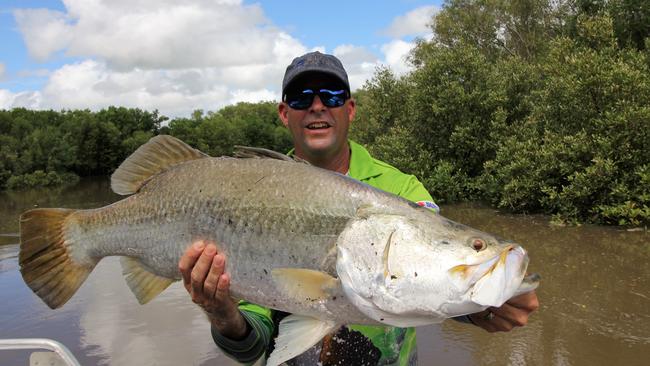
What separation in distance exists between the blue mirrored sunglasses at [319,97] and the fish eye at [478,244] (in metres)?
1.49

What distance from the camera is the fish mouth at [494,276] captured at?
2.01 metres

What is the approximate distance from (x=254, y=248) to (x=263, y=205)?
22 cm

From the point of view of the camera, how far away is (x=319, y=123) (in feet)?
10.8

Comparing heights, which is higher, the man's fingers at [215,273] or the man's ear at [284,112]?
the man's ear at [284,112]

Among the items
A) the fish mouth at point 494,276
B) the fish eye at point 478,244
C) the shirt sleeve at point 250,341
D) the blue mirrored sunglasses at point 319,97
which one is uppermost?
the blue mirrored sunglasses at point 319,97

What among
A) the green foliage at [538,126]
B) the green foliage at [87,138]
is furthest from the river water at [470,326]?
the green foliage at [87,138]

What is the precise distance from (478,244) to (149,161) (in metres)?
1.88

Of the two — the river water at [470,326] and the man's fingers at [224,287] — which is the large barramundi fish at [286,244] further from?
the river water at [470,326]

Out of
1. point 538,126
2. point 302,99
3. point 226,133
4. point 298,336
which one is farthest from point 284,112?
point 226,133

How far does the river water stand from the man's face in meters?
5.01

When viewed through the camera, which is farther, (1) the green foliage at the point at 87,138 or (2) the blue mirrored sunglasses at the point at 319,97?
(1) the green foliage at the point at 87,138

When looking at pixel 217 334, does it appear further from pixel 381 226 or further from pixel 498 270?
pixel 498 270

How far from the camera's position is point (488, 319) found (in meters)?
2.59

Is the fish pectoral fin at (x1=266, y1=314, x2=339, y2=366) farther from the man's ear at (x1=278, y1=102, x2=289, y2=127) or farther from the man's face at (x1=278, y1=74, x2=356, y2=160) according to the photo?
the man's ear at (x1=278, y1=102, x2=289, y2=127)
